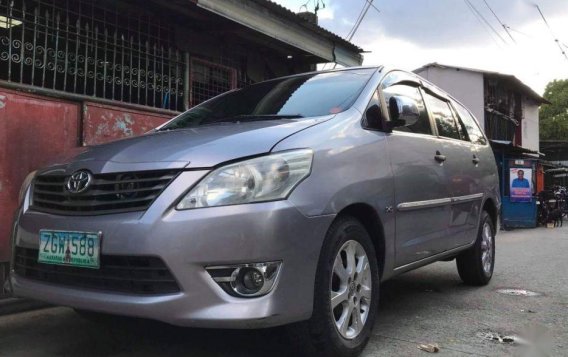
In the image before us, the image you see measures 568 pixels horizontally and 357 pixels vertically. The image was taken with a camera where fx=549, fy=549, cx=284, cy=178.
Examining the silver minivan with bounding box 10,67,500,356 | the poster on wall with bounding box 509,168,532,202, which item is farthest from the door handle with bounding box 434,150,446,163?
the poster on wall with bounding box 509,168,532,202

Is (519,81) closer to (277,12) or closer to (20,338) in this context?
(277,12)

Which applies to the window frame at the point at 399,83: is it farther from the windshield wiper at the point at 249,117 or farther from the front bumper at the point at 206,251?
the front bumper at the point at 206,251

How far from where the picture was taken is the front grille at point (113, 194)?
2654 mm

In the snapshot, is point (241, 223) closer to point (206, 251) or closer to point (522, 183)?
point (206, 251)

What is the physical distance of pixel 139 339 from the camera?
3.59 meters

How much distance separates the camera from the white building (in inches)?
883

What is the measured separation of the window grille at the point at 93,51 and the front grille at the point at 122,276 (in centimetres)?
306

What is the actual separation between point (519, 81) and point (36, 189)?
23.4m

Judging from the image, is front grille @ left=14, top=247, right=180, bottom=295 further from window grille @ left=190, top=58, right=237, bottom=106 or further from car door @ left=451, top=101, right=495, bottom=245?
window grille @ left=190, top=58, right=237, bottom=106

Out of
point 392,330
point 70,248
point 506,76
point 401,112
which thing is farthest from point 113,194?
point 506,76

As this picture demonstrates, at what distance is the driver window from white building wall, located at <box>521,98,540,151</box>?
24.4 meters

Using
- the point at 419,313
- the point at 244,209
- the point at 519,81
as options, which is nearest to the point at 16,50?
the point at 244,209

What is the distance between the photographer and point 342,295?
3.02 metres

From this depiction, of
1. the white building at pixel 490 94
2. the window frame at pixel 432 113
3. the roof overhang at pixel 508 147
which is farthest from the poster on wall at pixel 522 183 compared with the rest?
the window frame at pixel 432 113
